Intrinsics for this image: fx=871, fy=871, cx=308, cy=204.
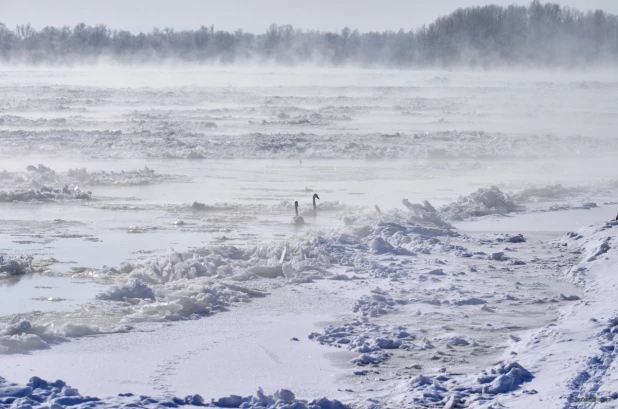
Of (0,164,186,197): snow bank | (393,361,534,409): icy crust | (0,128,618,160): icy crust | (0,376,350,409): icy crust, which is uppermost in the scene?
(0,376,350,409): icy crust

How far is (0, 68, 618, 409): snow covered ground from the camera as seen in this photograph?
5840mm

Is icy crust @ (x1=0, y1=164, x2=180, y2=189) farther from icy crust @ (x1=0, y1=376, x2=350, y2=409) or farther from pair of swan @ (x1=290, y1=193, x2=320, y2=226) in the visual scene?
icy crust @ (x1=0, y1=376, x2=350, y2=409)

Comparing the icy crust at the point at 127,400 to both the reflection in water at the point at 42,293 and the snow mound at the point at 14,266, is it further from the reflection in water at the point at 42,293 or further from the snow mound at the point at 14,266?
the snow mound at the point at 14,266

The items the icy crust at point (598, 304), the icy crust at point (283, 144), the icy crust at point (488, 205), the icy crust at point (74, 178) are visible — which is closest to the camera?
the icy crust at point (598, 304)

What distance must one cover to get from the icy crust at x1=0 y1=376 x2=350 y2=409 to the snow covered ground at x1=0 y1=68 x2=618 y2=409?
21mm

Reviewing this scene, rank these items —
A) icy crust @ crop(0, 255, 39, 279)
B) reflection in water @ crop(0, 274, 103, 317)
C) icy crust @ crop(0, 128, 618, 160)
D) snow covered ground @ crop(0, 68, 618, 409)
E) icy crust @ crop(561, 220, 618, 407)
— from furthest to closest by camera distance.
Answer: icy crust @ crop(0, 128, 618, 160) → icy crust @ crop(0, 255, 39, 279) → reflection in water @ crop(0, 274, 103, 317) → snow covered ground @ crop(0, 68, 618, 409) → icy crust @ crop(561, 220, 618, 407)

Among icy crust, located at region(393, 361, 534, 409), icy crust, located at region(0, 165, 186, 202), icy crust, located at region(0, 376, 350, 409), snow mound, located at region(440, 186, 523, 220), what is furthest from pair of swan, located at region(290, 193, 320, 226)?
icy crust, located at region(0, 376, 350, 409)

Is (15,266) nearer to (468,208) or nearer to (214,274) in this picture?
(214,274)

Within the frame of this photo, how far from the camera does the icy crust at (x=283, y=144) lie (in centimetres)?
2152

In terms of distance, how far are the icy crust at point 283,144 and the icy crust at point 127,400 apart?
15583mm

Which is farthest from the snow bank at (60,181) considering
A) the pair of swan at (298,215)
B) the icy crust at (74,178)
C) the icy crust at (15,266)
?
the icy crust at (15,266)

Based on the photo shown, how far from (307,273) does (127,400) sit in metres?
3.99

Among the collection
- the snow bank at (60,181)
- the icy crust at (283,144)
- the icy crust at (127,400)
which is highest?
the icy crust at (127,400)

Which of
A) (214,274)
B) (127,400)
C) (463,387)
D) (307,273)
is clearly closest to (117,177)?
(214,274)
